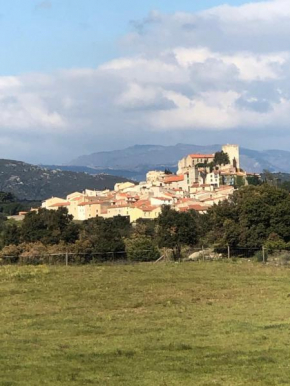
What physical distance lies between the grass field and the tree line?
14.4 m

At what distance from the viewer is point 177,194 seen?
14300cm

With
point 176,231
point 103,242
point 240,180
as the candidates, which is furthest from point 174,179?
point 103,242

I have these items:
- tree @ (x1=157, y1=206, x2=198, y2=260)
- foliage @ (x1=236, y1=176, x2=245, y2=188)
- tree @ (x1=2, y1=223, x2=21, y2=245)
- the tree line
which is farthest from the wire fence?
foliage @ (x1=236, y1=176, x2=245, y2=188)

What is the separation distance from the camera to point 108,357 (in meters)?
11.1

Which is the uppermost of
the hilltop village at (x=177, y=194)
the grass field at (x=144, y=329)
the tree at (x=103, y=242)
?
the hilltop village at (x=177, y=194)

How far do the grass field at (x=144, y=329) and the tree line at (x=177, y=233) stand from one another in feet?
47.3

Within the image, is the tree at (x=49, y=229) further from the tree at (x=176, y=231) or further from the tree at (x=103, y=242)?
the tree at (x=176, y=231)

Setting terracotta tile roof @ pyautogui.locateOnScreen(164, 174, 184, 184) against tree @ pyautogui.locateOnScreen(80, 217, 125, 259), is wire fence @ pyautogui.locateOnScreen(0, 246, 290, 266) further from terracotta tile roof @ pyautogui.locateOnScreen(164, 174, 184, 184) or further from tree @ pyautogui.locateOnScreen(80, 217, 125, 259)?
terracotta tile roof @ pyautogui.locateOnScreen(164, 174, 184, 184)

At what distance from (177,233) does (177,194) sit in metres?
89.5

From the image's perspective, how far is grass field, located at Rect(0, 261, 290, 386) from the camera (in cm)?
978

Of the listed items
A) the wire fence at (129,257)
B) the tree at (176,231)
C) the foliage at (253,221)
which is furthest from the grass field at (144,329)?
the tree at (176,231)

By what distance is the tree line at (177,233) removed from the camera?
44844 mm

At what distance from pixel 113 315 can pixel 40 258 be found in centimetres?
2041

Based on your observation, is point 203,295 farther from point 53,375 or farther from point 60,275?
point 53,375
